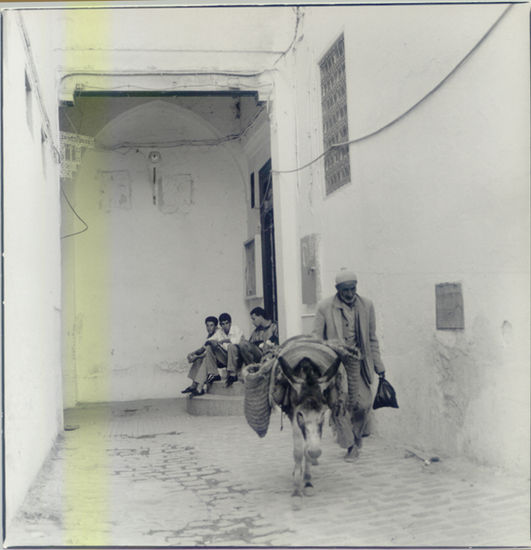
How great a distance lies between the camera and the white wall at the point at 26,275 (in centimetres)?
480

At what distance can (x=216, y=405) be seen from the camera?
1033 centimetres

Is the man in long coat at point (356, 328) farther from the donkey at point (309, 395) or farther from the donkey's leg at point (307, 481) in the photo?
the donkey at point (309, 395)

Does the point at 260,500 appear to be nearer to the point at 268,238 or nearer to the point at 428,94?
the point at 428,94

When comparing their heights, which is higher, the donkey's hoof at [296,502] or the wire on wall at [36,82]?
Result: the wire on wall at [36,82]

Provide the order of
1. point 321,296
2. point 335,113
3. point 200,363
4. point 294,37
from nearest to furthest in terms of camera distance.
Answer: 1. point 335,113
2. point 321,296
3. point 294,37
4. point 200,363

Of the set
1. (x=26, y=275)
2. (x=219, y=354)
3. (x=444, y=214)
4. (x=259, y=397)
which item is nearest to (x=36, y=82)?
(x=26, y=275)

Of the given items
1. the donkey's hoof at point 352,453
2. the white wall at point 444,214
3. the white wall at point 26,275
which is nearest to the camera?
the white wall at point 26,275

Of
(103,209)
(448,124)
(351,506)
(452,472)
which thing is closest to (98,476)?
(351,506)

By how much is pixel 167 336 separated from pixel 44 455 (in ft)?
22.3

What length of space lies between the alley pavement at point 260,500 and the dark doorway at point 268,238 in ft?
13.9

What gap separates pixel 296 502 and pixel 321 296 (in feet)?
13.4

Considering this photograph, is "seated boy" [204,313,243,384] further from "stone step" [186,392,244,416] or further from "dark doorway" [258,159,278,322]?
"dark doorway" [258,159,278,322]

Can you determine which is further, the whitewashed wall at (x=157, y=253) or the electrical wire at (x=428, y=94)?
the whitewashed wall at (x=157, y=253)

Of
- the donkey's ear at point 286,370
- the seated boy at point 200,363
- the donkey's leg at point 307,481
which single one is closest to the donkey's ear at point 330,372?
the donkey's ear at point 286,370
